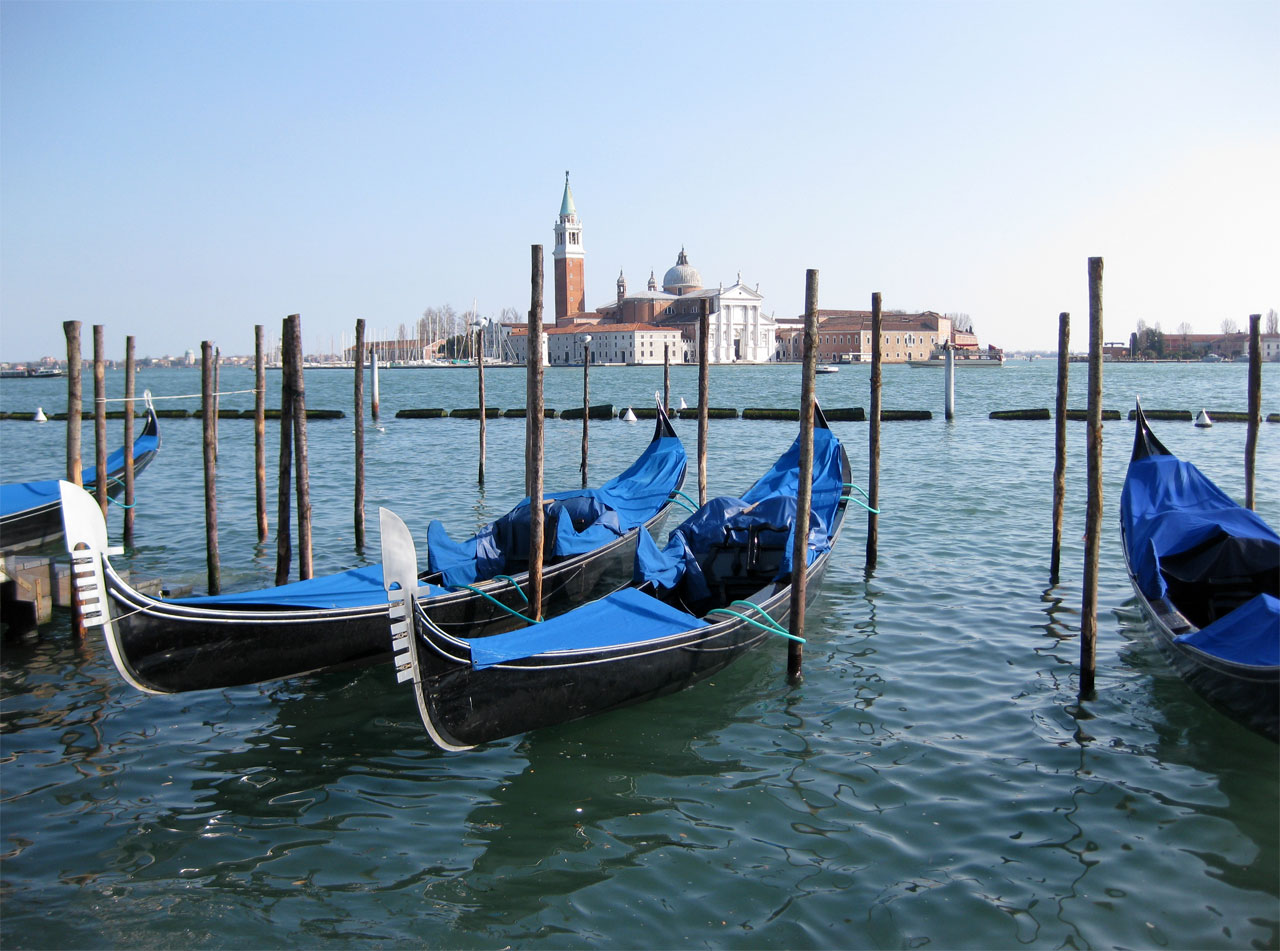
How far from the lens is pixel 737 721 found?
418 centimetres

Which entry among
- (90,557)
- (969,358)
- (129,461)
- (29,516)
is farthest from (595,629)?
(969,358)

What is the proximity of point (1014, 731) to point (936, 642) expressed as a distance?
1.21 metres

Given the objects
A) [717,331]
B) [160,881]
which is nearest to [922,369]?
[717,331]

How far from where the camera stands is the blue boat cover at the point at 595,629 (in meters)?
3.70

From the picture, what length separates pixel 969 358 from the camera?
74.4 metres

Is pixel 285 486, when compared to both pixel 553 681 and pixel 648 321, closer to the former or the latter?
pixel 553 681

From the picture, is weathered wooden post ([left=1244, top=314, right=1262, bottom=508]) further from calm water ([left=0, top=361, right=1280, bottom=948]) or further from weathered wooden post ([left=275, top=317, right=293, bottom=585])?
weathered wooden post ([left=275, top=317, right=293, bottom=585])

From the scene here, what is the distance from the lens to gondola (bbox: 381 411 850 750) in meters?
3.42

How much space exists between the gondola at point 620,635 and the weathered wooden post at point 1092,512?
4.45 ft

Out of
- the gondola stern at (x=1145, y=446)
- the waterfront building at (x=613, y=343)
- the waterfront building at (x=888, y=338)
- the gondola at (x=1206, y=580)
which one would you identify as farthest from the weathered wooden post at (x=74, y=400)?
the waterfront building at (x=888, y=338)

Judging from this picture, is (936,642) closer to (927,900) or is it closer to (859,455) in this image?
(927,900)

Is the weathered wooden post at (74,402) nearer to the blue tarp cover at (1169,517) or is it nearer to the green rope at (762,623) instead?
the green rope at (762,623)

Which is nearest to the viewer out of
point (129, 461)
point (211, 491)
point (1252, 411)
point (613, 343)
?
point (211, 491)

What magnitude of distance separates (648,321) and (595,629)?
73197 millimetres
